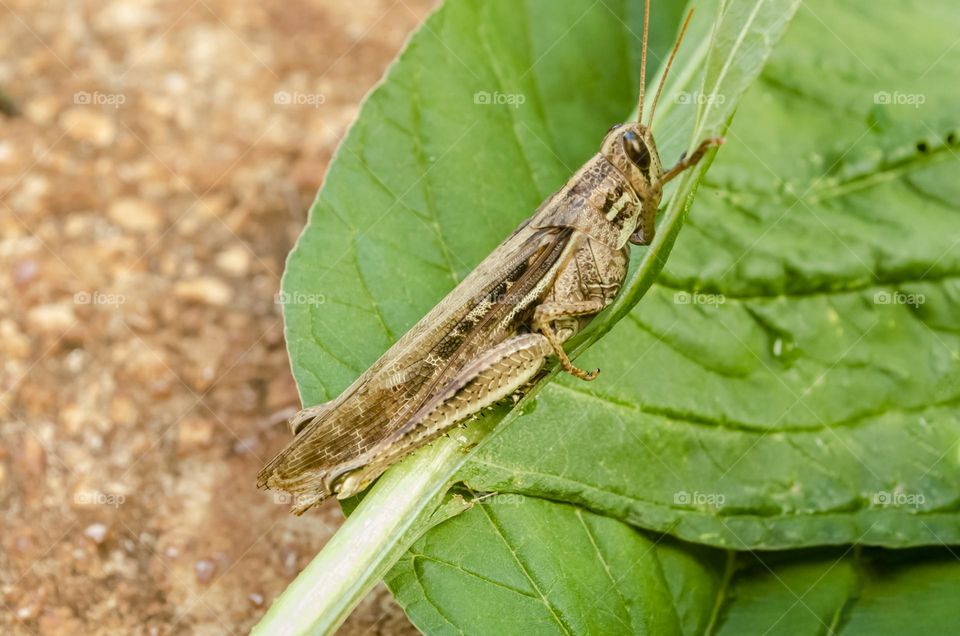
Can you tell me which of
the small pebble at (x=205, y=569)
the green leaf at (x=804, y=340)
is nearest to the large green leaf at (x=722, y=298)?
the green leaf at (x=804, y=340)

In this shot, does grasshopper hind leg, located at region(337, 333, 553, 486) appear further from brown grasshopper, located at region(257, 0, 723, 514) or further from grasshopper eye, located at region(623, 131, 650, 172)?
grasshopper eye, located at region(623, 131, 650, 172)

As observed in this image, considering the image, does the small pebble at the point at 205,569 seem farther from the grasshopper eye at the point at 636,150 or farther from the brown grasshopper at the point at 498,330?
the grasshopper eye at the point at 636,150

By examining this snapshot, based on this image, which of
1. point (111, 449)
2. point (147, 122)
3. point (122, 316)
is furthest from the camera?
point (147, 122)

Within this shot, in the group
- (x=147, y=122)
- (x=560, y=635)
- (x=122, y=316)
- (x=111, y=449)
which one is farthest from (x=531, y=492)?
(x=147, y=122)

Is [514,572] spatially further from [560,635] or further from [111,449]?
[111,449]

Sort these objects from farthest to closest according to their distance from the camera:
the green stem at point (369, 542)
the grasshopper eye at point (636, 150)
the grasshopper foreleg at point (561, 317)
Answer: the grasshopper eye at point (636, 150) → the grasshopper foreleg at point (561, 317) → the green stem at point (369, 542)

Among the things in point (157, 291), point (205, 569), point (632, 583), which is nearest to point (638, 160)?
point (632, 583)

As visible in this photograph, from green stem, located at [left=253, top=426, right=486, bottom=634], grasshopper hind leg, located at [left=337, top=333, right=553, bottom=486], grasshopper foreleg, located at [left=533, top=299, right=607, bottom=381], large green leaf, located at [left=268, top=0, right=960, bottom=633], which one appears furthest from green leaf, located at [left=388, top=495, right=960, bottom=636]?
grasshopper foreleg, located at [left=533, top=299, right=607, bottom=381]

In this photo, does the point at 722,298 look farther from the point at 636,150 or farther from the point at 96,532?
the point at 96,532
